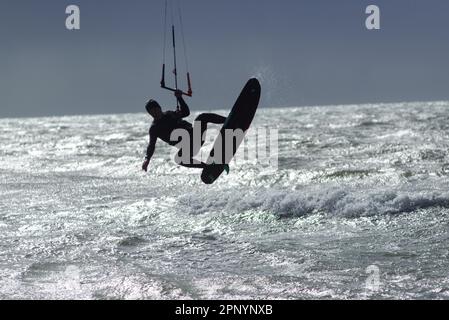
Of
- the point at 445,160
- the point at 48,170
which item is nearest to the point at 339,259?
the point at 445,160

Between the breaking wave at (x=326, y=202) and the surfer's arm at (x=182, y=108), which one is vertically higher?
the surfer's arm at (x=182, y=108)

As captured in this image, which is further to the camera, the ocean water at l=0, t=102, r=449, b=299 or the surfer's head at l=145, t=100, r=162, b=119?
the surfer's head at l=145, t=100, r=162, b=119

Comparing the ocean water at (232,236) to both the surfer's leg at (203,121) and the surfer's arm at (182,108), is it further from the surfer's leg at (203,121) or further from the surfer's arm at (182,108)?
the surfer's arm at (182,108)

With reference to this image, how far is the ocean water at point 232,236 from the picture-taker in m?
8.29

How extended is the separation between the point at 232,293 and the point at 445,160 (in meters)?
16.5

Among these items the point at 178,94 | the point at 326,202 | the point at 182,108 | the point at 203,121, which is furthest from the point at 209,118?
the point at 326,202

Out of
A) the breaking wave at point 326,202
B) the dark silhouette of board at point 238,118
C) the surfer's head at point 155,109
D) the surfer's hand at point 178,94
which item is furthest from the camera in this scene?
the breaking wave at point 326,202

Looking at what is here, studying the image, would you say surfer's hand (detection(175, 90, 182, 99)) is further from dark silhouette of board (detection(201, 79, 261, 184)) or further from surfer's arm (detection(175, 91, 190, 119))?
dark silhouette of board (detection(201, 79, 261, 184))

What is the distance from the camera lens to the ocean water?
8.29 meters

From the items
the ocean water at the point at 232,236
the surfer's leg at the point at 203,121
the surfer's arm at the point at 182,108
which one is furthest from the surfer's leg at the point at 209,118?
the ocean water at the point at 232,236

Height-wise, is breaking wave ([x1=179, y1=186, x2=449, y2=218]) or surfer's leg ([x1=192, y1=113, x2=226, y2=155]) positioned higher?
surfer's leg ([x1=192, y1=113, x2=226, y2=155])

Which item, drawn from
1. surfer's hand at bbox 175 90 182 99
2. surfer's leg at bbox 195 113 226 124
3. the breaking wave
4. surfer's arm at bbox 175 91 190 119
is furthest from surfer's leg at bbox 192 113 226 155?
the breaking wave

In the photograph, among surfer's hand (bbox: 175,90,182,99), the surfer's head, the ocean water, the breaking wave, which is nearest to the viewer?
the ocean water
